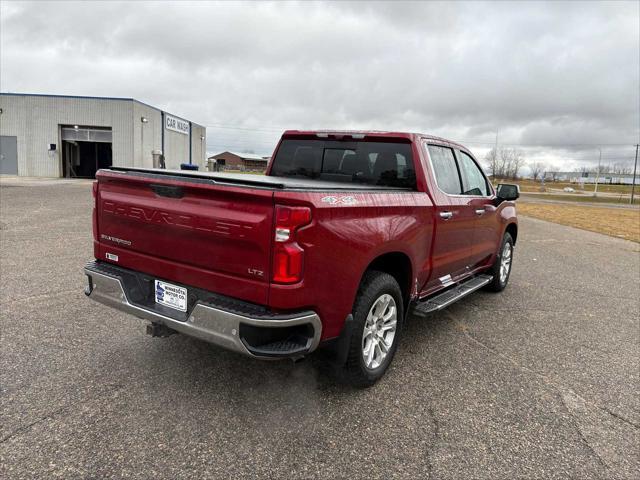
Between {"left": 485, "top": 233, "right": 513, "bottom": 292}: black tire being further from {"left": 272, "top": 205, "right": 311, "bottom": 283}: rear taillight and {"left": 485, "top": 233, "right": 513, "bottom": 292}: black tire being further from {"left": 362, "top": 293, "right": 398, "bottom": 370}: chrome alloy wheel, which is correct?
{"left": 272, "top": 205, "right": 311, "bottom": 283}: rear taillight

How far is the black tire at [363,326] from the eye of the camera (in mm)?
3092

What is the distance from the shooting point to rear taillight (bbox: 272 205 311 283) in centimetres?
249

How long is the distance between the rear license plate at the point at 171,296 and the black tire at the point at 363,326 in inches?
44.3

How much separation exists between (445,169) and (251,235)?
8.65ft

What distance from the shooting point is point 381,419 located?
2.99 m

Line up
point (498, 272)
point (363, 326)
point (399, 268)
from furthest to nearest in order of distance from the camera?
point (498, 272) < point (399, 268) < point (363, 326)

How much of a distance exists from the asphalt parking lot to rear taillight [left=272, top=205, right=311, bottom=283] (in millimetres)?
1017

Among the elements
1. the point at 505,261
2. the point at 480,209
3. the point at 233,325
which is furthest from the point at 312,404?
the point at 505,261

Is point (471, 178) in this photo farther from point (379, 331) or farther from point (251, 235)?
point (251, 235)

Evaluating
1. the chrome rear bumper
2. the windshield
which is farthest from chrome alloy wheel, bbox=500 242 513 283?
the chrome rear bumper

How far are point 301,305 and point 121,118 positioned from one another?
3085 centimetres

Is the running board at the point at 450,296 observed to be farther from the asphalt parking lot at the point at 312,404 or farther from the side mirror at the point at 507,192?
the side mirror at the point at 507,192

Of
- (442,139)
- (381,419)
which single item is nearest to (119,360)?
(381,419)

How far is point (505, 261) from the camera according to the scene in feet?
21.3
